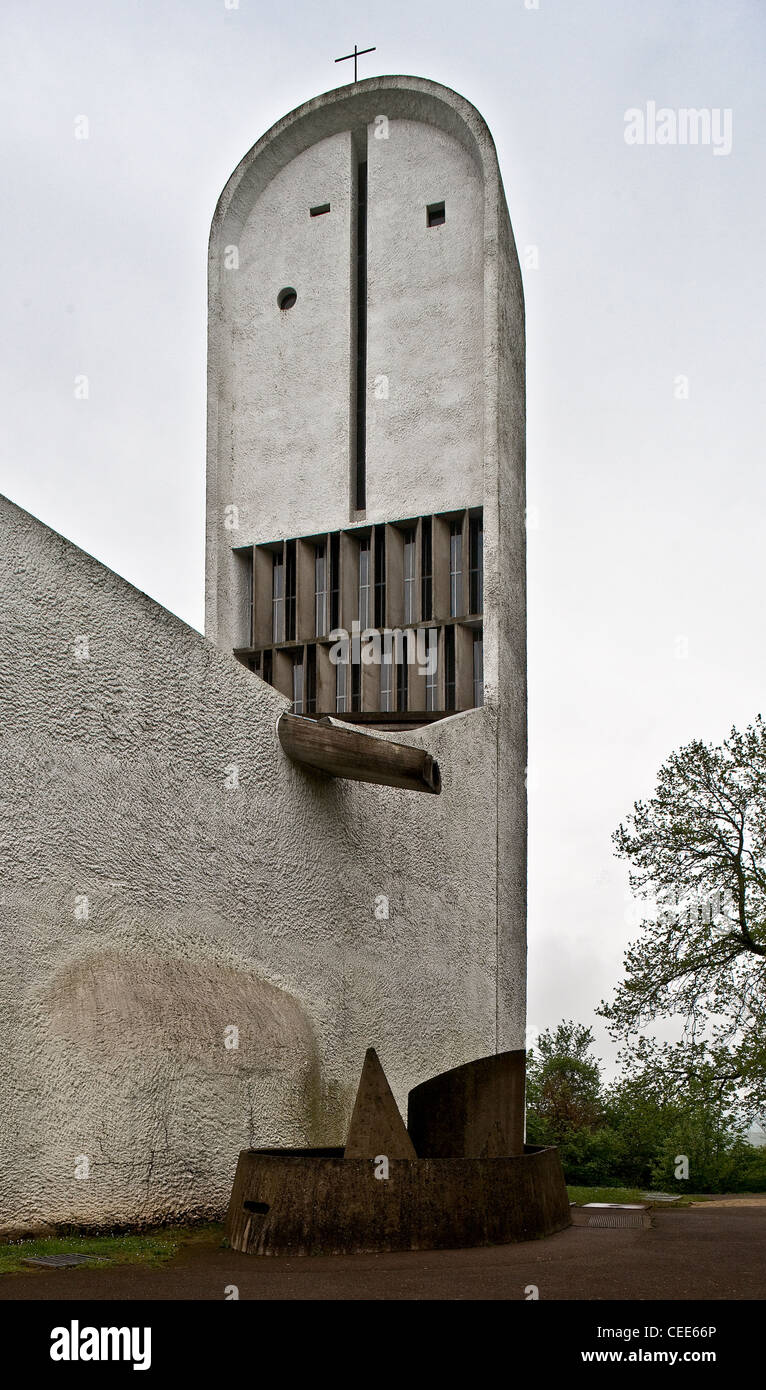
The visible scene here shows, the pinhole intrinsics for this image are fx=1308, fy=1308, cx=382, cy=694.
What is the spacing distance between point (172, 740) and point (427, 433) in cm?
974

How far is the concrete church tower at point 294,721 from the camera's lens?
26.2 ft

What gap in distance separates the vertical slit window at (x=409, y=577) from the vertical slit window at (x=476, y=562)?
3.24ft

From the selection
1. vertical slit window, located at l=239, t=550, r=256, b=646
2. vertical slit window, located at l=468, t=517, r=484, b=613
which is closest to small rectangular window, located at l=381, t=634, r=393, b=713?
vertical slit window, located at l=468, t=517, r=484, b=613

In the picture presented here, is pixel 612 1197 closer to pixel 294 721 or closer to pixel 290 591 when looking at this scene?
pixel 294 721

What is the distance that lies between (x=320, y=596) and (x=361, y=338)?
3.92 metres

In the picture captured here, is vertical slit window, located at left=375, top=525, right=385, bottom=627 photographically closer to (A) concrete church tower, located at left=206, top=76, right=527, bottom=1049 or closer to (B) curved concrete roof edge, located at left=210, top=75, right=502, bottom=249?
(A) concrete church tower, located at left=206, top=76, right=527, bottom=1049

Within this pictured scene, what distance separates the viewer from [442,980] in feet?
43.1

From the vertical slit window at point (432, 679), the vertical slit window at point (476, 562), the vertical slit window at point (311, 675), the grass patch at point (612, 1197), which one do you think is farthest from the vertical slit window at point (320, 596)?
the grass patch at point (612, 1197)

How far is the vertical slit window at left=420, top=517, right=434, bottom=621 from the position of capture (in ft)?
57.9

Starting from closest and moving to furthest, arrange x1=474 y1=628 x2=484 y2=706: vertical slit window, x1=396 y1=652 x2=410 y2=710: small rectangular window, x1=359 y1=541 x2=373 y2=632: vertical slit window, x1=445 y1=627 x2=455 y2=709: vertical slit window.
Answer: x1=474 y1=628 x2=484 y2=706: vertical slit window, x1=445 y1=627 x2=455 y2=709: vertical slit window, x1=396 y1=652 x2=410 y2=710: small rectangular window, x1=359 y1=541 x2=373 y2=632: vertical slit window

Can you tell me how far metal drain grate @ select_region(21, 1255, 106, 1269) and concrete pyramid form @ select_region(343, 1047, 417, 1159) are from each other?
5.00 ft

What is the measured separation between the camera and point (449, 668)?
56.2 feet
